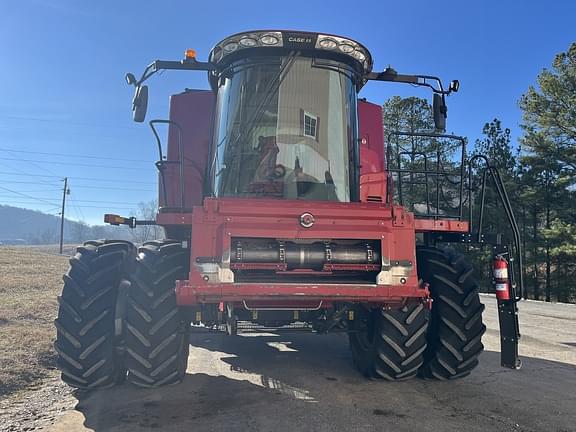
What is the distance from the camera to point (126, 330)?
4555mm

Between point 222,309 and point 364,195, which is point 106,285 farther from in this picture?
point 364,195

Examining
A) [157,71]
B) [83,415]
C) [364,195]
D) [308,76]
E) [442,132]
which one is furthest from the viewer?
[364,195]

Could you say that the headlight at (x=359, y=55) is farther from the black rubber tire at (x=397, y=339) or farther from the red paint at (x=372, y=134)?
the black rubber tire at (x=397, y=339)

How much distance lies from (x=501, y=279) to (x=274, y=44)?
10.9ft

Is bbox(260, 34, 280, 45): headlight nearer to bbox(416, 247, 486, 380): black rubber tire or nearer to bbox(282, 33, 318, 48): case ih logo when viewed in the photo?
bbox(282, 33, 318, 48): case ih logo

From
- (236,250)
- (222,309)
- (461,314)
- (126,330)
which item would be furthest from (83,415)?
(461,314)

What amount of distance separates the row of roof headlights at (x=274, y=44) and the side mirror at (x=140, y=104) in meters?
0.84

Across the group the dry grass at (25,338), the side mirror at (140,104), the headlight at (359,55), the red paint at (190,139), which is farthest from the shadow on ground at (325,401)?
the headlight at (359,55)

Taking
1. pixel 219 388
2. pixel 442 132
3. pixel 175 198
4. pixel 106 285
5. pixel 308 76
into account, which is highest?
pixel 308 76

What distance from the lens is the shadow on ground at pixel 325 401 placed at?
4.01 meters

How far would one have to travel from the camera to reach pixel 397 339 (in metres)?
4.91

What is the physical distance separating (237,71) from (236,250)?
193cm

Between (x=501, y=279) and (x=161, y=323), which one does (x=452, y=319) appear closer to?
(x=501, y=279)

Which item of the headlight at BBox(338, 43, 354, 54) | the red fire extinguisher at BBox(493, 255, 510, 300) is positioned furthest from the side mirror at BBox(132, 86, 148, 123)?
the red fire extinguisher at BBox(493, 255, 510, 300)
